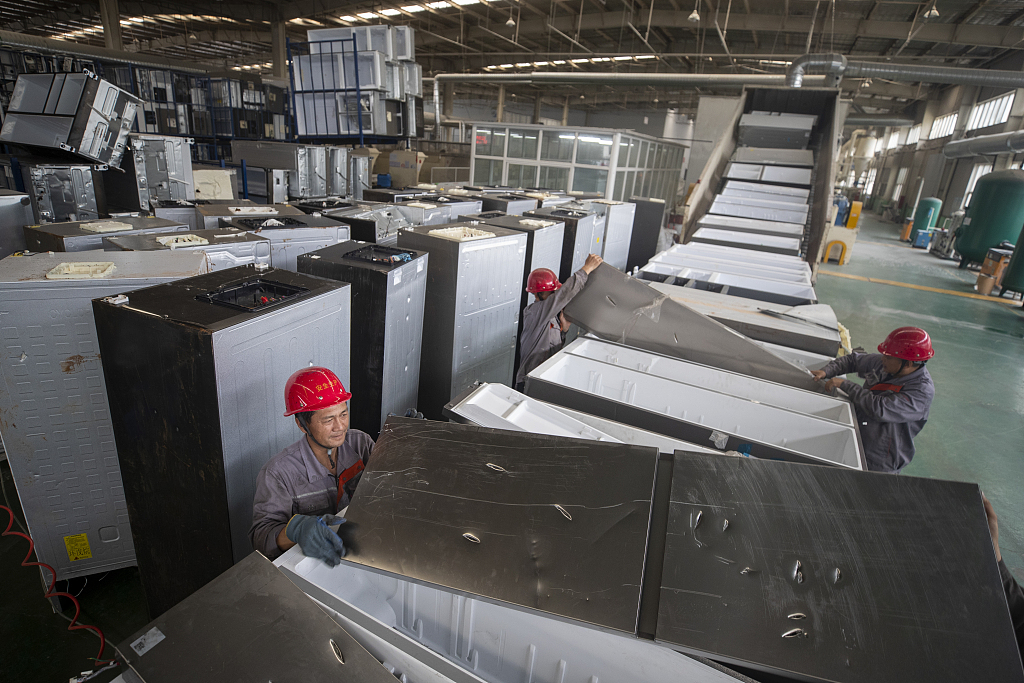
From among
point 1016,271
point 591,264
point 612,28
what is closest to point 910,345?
point 591,264

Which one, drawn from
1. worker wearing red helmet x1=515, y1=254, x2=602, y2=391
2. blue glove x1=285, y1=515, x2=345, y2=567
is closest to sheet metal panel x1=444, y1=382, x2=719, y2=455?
blue glove x1=285, y1=515, x2=345, y2=567

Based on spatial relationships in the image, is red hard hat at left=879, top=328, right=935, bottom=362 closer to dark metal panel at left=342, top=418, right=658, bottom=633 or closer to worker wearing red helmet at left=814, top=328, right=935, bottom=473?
worker wearing red helmet at left=814, top=328, right=935, bottom=473

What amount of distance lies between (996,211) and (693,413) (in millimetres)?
13489

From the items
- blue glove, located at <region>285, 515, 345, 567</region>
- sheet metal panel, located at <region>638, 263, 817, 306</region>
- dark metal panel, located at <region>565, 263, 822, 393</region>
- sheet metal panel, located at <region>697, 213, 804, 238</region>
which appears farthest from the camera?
sheet metal panel, located at <region>697, 213, 804, 238</region>

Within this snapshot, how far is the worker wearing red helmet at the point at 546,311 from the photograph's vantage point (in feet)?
12.9

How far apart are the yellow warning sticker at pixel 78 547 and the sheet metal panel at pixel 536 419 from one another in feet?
5.87

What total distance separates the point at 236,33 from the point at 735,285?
20.5m

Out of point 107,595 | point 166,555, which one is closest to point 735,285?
point 166,555

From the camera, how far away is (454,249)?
3.26 meters

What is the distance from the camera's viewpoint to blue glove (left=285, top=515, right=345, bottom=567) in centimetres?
140

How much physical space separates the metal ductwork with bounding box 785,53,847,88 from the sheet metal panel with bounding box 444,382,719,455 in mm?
11715

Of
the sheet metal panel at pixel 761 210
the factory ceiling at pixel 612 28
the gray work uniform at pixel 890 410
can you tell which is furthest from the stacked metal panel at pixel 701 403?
the factory ceiling at pixel 612 28

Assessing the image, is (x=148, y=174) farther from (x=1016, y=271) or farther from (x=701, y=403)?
(x=1016, y=271)

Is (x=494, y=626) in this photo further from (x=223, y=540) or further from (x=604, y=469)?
(x=223, y=540)
